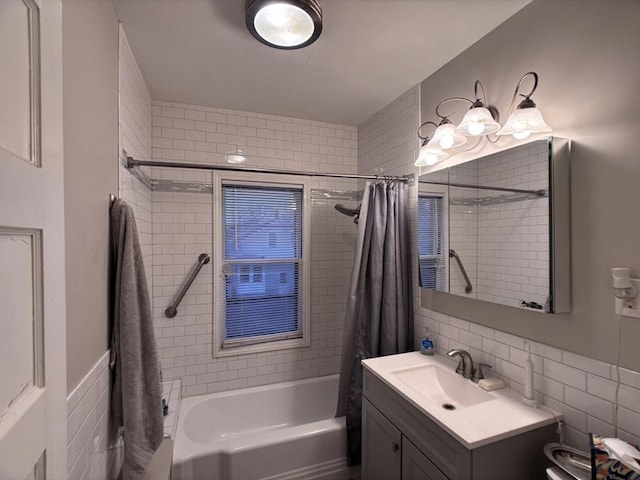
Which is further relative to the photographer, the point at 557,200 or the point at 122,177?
the point at 122,177

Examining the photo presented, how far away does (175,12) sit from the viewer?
54.7 inches

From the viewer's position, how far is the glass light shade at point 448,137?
63.7 inches

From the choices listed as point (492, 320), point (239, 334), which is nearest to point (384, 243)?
point (492, 320)

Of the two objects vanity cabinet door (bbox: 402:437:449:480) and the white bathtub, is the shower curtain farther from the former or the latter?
vanity cabinet door (bbox: 402:437:449:480)

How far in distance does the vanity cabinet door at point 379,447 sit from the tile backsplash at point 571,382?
61cm

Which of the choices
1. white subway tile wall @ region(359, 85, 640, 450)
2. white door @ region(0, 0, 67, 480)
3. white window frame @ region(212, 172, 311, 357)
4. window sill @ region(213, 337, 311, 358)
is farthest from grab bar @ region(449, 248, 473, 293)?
white door @ region(0, 0, 67, 480)

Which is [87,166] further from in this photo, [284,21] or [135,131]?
[284,21]

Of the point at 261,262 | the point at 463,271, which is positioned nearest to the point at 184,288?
the point at 261,262

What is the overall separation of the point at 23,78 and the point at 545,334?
5.93ft

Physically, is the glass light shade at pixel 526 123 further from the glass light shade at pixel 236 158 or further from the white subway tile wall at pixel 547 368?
the glass light shade at pixel 236 158

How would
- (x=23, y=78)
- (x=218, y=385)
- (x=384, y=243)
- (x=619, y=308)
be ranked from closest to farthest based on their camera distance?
(x=23, y=78)
(x=619, y=308)
(x=384, y=243)
(x=218, y=385)

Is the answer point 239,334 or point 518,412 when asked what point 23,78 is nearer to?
point 518,412

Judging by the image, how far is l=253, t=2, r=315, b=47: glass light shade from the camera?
127 centimetres

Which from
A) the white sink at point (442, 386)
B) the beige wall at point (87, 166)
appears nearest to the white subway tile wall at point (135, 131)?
the beige wall at point (87, 166)
